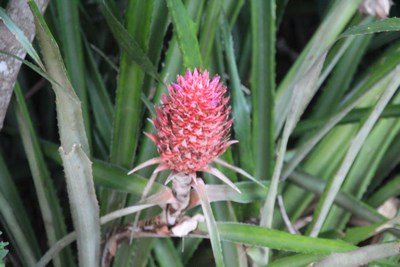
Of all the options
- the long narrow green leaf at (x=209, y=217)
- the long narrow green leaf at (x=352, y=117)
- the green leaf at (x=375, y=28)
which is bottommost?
the long narrow green leaf at (x=209, y=217)

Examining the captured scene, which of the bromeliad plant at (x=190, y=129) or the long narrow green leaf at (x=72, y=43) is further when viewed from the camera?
the long narrow green leaf at (x=72, y=43)

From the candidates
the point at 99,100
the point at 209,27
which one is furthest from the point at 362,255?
the point at 99,100

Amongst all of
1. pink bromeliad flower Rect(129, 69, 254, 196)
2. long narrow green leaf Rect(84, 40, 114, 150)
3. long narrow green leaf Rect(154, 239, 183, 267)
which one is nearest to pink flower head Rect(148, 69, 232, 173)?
pink bromeliad flower Rect(129, 69, 254, 196)

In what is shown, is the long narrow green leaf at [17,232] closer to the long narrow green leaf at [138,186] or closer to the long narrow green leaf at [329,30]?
the long narrow green leaf at [138,186]

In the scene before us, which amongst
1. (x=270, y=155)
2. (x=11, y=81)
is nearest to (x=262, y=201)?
(x=270, y=155)

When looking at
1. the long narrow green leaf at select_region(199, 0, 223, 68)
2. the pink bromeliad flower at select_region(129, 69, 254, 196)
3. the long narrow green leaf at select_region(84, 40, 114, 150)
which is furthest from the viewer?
the long narrow green leaf at select_region(84, 40, 114, 150)

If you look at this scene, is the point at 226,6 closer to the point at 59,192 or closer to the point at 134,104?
the point at 134,104

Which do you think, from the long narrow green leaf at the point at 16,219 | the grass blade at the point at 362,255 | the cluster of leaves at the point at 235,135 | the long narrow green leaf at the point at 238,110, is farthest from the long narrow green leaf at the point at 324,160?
the long narrow green leaf at the point at 16,219

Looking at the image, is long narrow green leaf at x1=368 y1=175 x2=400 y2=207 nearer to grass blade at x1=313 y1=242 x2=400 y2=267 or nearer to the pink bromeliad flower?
grass blade at x1=313 y1=242 x2=400 y2=267
